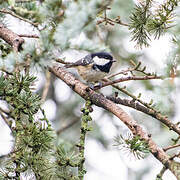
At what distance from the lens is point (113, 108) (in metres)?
1.68

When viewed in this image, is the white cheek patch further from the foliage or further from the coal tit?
the foliage

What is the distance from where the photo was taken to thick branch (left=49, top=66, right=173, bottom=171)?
1469mm

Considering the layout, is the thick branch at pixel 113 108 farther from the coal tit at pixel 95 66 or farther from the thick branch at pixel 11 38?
the coal tit at pixel 95 66

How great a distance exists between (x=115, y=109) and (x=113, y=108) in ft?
0.05

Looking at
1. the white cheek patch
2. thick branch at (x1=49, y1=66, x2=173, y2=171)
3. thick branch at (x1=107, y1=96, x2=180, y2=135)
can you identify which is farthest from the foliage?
the white cheek patch

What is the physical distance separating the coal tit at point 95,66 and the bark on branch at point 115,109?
63 centimetres

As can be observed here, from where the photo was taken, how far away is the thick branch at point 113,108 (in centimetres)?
147

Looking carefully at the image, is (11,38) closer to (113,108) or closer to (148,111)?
(113,108)

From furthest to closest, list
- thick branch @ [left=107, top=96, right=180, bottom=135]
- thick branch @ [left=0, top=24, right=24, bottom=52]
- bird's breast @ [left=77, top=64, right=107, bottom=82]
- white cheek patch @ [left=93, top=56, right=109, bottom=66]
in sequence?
1. white cheek patch @ [left=93, top=56, right=109, bottom=66]
2. bird's breast @ [left=77, top=64, right=107, bottom=82]
3. thick branch @ [left=0, top=24, right=24, bottom=52]
4. thick branch @ [left=107, top=96, right=180, bottom=135]

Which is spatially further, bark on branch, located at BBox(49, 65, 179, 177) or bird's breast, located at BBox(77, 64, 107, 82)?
bird's breast, located at BBox(77, 64, 107, 82)

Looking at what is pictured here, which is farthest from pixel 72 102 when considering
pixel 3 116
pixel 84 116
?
pixel 84 116

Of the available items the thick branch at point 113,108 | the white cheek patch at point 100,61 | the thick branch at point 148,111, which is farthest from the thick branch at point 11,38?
the white cheek patch at point 100,61

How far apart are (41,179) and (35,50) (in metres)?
0.57

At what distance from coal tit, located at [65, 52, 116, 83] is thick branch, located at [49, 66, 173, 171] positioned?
2.06ft
